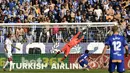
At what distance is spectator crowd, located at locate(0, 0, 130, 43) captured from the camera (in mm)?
32159

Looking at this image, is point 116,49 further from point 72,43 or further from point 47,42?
point 47,42

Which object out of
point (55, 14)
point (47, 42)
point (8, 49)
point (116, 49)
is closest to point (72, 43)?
point (47, 42)

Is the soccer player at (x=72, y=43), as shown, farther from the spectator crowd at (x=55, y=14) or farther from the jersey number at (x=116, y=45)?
the jersey number at (x=116, y=45)

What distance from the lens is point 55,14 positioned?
34.7m

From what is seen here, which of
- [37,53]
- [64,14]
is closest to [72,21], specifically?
[64,14]

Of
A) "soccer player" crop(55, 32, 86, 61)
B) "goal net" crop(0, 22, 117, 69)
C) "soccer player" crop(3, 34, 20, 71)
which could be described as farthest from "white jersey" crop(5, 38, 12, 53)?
"soccer player" crop(55, 32, 86, 61)

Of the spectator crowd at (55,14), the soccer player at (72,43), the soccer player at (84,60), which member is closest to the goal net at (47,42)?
the spectator crowd at (55,14)

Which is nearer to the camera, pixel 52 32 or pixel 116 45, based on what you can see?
pixel 116 45

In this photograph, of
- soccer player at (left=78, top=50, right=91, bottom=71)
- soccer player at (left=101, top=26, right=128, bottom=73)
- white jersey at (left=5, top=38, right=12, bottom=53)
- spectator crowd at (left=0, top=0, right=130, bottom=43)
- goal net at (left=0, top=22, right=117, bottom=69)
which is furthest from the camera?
spectator crowd at (left=0, top=0, right=130, bottom=43)

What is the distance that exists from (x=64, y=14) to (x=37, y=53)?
3648 mm

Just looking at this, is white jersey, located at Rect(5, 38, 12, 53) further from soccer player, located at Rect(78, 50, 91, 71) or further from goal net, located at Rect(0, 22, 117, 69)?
soccer player, located at Rect(78, 50, 91, 71)

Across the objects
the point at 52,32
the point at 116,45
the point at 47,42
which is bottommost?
the point at 47,42

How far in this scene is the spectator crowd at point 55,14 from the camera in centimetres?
3216

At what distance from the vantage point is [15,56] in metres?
32.1
